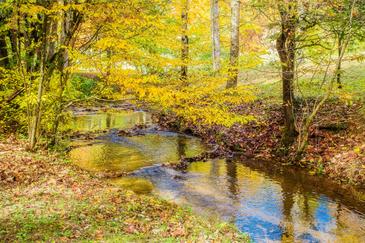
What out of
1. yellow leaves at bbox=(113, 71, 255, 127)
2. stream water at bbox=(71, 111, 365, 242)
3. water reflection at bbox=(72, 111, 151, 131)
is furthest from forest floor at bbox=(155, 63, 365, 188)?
water reflection at bbox=(72, 111, 151, 131)

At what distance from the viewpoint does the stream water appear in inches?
328

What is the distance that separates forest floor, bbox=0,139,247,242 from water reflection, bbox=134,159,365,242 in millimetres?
835

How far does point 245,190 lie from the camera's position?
35.0 feet

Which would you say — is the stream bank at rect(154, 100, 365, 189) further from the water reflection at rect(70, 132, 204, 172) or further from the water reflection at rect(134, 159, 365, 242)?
the water reflection at rect(70, 132, 204, 172)

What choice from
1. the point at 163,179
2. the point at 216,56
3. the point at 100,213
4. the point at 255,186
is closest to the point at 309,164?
the point at 255,186

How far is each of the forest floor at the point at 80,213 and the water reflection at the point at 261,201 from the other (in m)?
0.84

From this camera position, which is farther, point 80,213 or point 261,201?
point 261,201

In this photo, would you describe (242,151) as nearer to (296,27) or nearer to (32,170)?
(296,27)

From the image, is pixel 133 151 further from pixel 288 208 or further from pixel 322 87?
pixel 322 87

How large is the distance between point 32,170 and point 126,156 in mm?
4840

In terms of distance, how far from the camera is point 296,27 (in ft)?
39.5

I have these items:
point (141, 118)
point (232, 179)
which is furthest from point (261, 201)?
point (141, 118)

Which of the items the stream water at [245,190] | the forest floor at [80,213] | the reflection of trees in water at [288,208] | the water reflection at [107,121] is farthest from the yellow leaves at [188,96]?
the water reflection at [107,121]

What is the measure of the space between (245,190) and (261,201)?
0.88 metres
